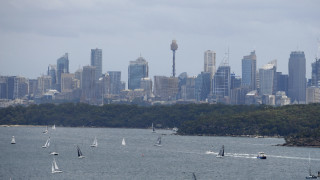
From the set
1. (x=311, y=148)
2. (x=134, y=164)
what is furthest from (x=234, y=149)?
(x=134, y=164)

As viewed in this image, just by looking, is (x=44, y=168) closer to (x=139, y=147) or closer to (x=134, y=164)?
(x=134, y=164)

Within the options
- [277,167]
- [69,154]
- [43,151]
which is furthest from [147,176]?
[43,151]

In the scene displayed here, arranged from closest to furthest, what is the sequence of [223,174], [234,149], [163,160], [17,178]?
[17,178]
[223,174]
[163,160]
[234,149]

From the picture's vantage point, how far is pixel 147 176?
416 ft

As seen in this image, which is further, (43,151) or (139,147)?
(139,147)

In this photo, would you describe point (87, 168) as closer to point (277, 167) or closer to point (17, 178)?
point (17, 178)

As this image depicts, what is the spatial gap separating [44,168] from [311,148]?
80.3 m

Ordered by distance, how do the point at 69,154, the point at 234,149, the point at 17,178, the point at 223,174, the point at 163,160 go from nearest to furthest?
the point at 17,178, the point at 223,174, the point at 163,160, the point at 69,154, the point at 234,149

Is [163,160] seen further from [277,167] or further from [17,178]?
[17,178]

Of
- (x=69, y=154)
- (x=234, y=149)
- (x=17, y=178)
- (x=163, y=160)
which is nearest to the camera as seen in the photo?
(x=17, y=178)

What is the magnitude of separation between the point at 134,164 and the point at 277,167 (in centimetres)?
2605

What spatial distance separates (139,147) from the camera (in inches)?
7628

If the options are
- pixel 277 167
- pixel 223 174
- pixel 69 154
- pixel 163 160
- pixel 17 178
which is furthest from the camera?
pixel 69 154

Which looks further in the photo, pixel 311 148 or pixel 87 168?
pixel 311 148
